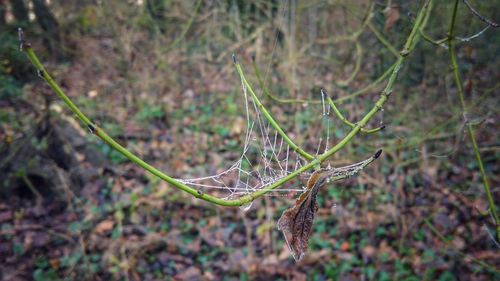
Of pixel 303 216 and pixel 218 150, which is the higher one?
pixel 303 216

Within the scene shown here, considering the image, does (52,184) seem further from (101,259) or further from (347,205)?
(347,205)

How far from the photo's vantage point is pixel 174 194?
13.4 feet

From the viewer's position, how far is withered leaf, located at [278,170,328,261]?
992mm

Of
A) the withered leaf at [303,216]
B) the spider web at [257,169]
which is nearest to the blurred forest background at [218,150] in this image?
the spider web at [257,169]

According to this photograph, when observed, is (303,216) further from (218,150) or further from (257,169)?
(218,150)

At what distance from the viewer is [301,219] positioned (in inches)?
39.9

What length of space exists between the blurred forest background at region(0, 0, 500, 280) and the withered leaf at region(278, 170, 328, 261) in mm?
1260

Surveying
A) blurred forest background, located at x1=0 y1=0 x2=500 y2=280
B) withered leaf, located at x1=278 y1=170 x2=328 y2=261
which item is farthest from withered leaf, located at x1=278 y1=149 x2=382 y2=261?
blurred forest background, located at x1=0 y1=0 x2=500 y2=280

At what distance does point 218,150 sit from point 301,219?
12.6ft

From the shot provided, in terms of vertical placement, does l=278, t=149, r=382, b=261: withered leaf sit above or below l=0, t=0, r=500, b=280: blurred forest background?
above

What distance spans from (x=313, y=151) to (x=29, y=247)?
3.02 m

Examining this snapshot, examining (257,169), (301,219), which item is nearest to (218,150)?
(257,169)

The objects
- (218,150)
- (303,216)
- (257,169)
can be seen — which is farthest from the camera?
(218,150)

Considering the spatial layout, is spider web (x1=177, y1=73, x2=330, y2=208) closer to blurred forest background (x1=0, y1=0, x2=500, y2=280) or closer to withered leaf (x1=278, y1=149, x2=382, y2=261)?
withered leaf (x1=278, y1=149, x2=382, y2=261)
